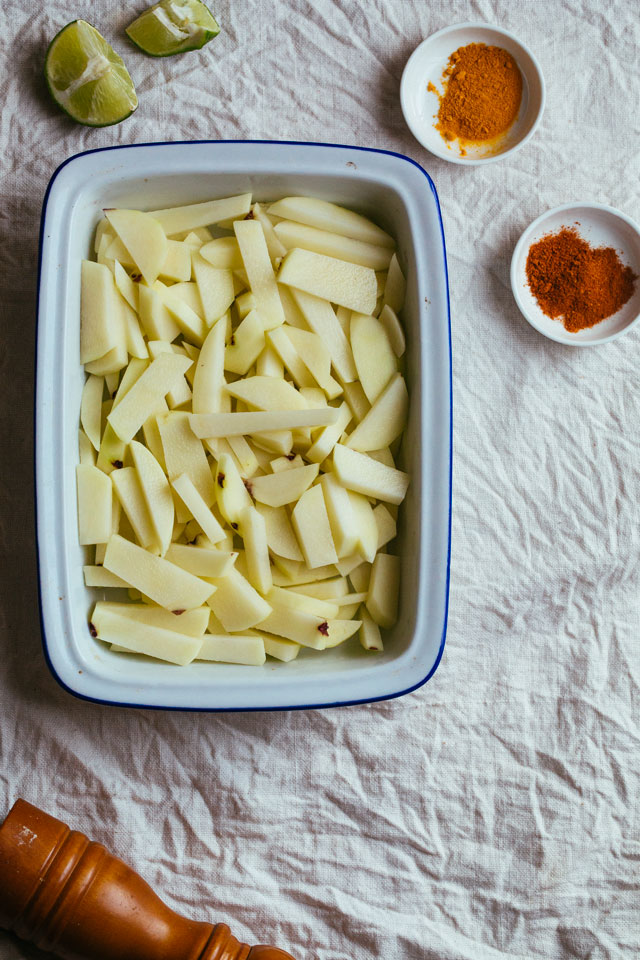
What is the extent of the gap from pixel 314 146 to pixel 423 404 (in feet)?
1.14

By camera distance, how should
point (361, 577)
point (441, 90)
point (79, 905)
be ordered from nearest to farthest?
1. point (79, 905)
2. point (361, 577)
3. point (441, 90)

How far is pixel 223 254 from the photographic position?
1062 mm

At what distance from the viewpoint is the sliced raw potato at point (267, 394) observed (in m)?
1.03

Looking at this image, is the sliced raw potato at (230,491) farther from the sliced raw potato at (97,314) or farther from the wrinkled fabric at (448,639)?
the wrinkled fabric at (448,639)

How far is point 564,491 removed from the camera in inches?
46.5

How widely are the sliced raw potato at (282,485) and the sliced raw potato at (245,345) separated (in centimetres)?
15

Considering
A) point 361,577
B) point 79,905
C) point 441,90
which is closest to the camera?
point 79,905

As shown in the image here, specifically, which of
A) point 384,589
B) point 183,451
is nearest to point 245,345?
point 183,451

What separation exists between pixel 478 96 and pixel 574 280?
30 centimetres

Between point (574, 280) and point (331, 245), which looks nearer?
point (331, 245)

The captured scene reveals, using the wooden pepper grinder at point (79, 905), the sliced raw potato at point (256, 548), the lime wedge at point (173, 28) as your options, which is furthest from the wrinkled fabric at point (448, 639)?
the sliced raw potato at point (256, 548)

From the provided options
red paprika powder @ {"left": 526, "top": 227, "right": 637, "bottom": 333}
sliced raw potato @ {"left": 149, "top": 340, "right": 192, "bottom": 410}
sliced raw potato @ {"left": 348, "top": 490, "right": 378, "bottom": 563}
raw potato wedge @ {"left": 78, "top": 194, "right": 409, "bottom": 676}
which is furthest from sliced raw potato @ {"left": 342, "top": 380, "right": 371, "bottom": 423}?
red paprika powder @ {"left": 526, "top": 227, "right": 637, "bottom": 333}

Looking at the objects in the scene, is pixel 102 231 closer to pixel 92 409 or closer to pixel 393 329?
pixel 92 409

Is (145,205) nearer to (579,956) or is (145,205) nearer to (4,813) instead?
(4,813)
